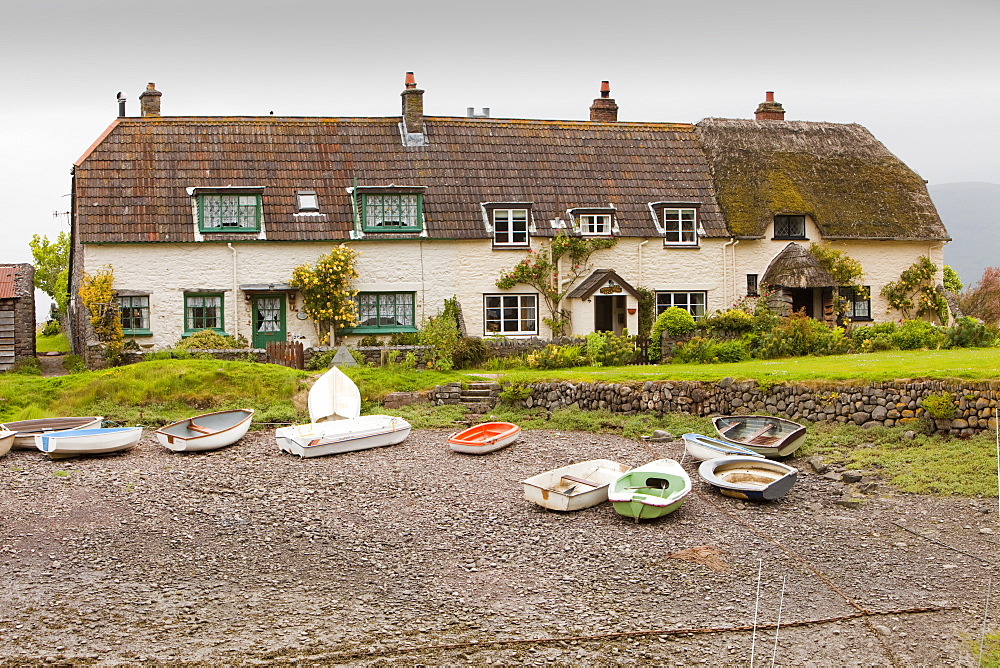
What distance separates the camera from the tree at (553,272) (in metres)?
32.4

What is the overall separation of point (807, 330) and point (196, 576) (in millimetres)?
20493

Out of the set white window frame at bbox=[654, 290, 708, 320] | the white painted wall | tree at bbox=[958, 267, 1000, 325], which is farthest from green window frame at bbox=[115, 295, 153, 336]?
tree at bbox=[958, 267, 1000, 325]

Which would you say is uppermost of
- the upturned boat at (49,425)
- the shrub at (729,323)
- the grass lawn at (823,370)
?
the shrub at (729,323)

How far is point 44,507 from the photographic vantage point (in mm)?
16406

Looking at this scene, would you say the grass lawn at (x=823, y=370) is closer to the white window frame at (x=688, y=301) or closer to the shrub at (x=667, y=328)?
the shrub at (x=667, y=328)

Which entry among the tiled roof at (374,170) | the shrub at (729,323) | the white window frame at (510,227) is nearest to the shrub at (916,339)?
the shrub at (729,323)

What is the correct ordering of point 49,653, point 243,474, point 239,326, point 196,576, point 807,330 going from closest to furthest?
point 49,653 < point 196,576 < point 243,474 < point 807,330 < point 239,326

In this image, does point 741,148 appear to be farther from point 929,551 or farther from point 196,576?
point 196,576

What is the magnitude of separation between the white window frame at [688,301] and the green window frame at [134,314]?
16.4m

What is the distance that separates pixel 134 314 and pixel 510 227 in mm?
11942

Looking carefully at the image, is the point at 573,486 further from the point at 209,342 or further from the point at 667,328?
the point at 209,342

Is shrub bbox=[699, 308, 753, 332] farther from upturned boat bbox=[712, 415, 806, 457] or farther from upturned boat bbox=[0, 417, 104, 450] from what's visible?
upturned boat bbox=[0, 417, 104, 450]

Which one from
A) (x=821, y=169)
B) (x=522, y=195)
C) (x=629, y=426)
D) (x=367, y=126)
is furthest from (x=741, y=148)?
(x=629, y=426)

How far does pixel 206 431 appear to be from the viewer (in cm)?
2125
